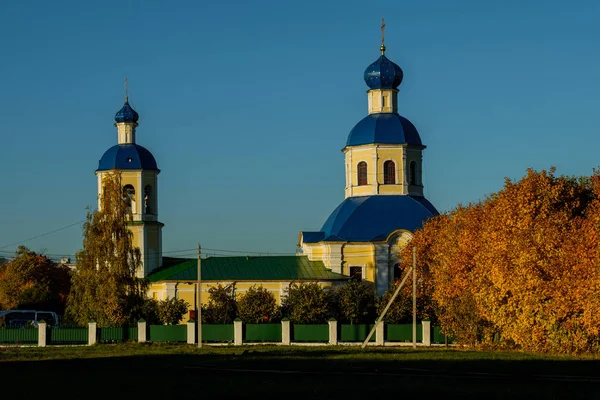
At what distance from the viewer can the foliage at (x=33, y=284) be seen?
78875 millimetres

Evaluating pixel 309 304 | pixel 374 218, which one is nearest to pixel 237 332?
pixel 309 304

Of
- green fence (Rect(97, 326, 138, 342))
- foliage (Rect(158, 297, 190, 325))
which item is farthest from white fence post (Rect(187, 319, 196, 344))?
foliage (Rect(158, 297, 190, 325))

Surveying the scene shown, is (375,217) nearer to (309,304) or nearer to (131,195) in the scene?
(309,304)

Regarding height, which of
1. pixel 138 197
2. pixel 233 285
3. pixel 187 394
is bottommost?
pixel 187 394

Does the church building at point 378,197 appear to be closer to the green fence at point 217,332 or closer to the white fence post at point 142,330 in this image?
the green fence at point 217,332

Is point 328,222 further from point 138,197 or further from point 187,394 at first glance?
point 187,394

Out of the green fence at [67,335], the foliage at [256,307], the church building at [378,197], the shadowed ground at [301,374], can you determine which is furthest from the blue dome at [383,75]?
the shadowed ground at [301,374]

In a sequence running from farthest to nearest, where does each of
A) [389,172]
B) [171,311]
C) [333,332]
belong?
[389,172] → [171,311] → [333,332]

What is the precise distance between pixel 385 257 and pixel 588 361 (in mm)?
24121

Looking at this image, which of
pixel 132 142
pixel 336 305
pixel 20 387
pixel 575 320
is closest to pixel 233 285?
pixel 336 305

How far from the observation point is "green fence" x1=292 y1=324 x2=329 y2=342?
53344mm

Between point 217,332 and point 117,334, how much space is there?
491 centimetres

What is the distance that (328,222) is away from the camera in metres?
64.5

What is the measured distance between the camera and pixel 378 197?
63.1m
